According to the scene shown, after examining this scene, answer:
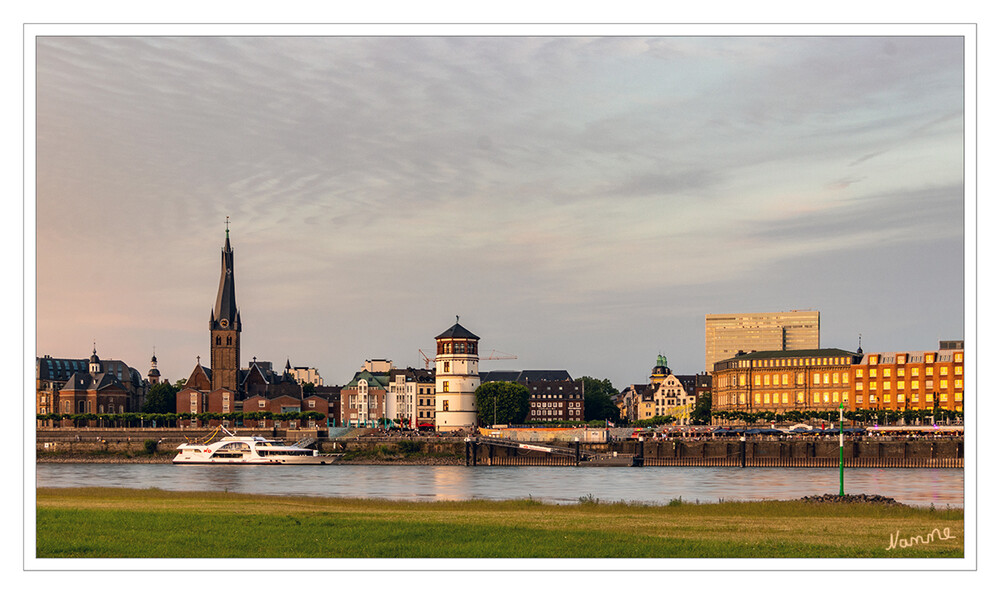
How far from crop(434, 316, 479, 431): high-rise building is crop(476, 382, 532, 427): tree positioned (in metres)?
8.09

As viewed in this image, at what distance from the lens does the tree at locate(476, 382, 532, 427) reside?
177 m

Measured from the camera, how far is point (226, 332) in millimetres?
188125

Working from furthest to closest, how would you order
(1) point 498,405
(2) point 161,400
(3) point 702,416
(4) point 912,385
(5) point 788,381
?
(3) point 702,416
(2) point 161,400
(1) point 498,405
(5) point 788,381
(4) point 912,385

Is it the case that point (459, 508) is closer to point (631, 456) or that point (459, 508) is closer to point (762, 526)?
point (762, 526)

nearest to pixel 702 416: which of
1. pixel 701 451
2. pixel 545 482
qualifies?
pixel 701 451

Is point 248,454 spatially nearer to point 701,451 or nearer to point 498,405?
point 701,451

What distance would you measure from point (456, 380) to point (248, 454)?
53.0 metres

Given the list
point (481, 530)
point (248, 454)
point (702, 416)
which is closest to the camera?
point (481, 530)

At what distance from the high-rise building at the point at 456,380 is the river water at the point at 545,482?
2265 inches

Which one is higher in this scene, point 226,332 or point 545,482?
point 226,332

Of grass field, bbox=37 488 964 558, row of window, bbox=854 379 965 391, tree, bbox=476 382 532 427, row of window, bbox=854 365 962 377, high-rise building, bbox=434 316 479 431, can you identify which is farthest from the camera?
tree, bbox=476 382 532 427
